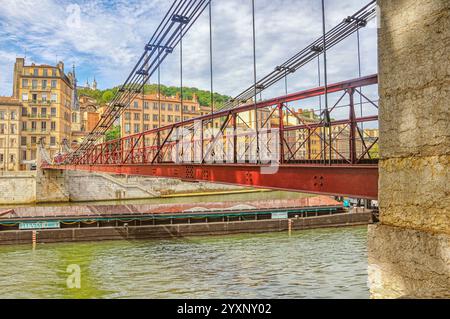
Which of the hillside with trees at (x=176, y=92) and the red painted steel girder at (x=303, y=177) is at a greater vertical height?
the hillside with trees at (x=176, y=92)

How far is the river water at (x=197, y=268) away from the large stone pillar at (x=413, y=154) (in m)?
8.96

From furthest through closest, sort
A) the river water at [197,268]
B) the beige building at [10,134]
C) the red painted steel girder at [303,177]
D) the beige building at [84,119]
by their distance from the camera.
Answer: the beige building at [84,119]
the beige building at [10,134]
the river water at [197,268]
the red painted steel girder at [303,177]

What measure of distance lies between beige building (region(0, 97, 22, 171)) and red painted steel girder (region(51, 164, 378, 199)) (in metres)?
57.8

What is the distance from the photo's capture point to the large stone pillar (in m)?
3.11

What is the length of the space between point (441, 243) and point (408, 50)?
5.73 feet

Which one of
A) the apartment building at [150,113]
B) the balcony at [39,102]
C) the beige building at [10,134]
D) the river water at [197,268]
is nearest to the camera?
the river water at [197,268]

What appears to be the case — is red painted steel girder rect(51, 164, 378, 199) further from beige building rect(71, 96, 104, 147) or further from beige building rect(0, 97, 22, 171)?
beige building rect(71, 96, 104, 147)

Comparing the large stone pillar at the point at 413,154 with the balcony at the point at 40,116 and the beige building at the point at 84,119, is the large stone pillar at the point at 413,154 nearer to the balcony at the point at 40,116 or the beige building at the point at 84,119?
the balcony at the point at 40,116

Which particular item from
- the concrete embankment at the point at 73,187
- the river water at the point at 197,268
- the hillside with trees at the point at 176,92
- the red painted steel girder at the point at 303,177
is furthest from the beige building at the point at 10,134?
the red painted steel girder at the point at 303,177

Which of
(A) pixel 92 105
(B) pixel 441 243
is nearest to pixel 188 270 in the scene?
(B) pixel 441 243

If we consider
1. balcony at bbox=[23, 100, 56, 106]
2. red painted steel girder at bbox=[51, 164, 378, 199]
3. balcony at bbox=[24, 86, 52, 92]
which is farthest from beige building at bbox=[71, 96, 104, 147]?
red painted steel girder at bbox=[51, 164, 378, 199]

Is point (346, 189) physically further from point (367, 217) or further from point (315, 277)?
point (367, 217)

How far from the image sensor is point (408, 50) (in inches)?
136

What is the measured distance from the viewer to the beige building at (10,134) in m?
59.1
